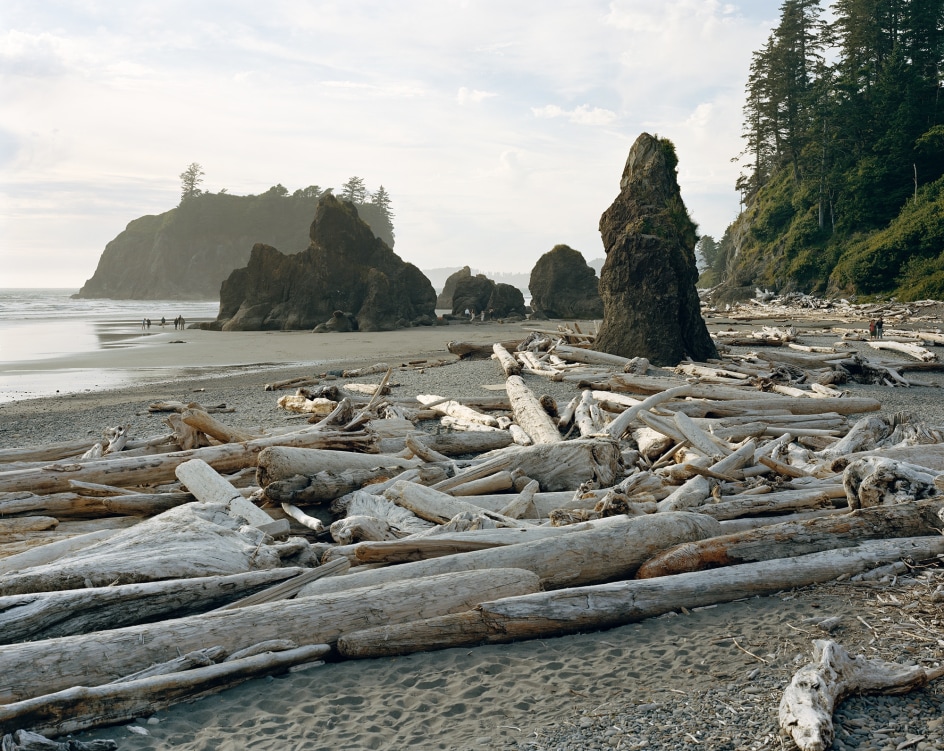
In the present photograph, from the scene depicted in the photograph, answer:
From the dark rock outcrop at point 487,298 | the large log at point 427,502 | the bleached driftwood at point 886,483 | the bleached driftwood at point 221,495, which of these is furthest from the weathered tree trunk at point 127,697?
the dark rock outcrop at point 487,298

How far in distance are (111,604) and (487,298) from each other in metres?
51.0

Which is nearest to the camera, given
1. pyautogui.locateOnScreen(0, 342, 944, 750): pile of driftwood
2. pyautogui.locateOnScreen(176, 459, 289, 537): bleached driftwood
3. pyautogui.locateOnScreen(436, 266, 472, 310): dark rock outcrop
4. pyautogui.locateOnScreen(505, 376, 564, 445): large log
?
pyautogui.locateOnScreen(0, 342, 944, 750): pile of driftwood

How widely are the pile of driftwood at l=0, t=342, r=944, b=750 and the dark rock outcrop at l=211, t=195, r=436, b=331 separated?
37.1 m

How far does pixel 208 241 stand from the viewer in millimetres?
147250

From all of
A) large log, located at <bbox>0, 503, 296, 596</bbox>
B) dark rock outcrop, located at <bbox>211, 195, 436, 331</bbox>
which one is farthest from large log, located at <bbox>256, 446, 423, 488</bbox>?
dark rock outcrop, located at <bbox>211, 195, 436, 331</bbox>

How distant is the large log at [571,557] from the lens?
4430 mm

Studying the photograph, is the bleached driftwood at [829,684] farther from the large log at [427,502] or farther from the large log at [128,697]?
the large log at [427,502]

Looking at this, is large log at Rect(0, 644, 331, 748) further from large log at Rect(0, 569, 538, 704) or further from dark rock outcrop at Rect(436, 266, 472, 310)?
dark rock outcrop at Rect(436, 266, 472, 310)

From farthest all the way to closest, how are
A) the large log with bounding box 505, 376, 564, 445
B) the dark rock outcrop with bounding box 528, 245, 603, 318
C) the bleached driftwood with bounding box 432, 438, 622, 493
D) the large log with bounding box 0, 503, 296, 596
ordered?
the dark rock outcrop with bounding box 528, 245, 603, 318 < the large log with bounding box 505, 376, 564, 445 < the bleached driftwood with bounding box 432, 438, 622, 493 < the large log with bounding box 0, 503, 296, 596

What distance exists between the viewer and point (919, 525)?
470 cm

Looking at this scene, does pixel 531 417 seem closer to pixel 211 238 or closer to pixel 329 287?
pixel 329 287

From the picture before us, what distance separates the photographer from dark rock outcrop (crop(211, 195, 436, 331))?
4612cm

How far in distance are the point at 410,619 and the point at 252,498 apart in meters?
3.17

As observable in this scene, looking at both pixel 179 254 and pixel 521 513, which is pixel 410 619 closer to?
pixel 521 513
